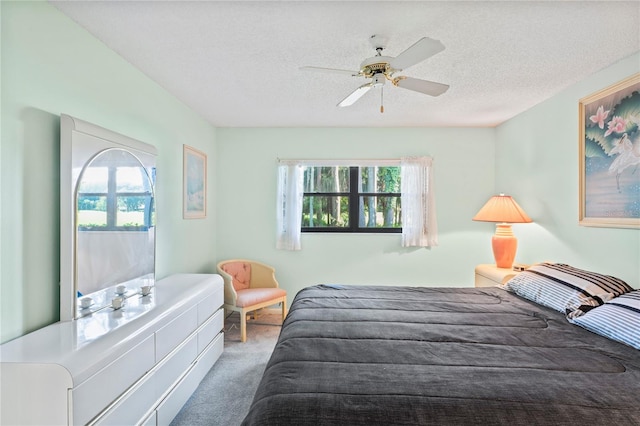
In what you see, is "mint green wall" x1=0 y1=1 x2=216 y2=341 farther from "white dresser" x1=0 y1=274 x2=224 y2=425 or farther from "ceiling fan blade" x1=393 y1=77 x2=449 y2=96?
"ceiling fan blade" x1=393 y1=77 x2=449 y2=96

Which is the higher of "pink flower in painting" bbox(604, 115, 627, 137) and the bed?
"pink flower in painting" bbox(604, 115, 627, 137)

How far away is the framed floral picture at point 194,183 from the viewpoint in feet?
10.8

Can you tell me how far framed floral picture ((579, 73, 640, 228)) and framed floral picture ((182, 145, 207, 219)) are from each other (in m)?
3.60

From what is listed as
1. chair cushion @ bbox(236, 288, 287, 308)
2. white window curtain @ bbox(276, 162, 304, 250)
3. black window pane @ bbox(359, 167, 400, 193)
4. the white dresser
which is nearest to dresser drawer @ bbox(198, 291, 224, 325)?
the white dresser

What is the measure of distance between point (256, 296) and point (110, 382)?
2.07 metres

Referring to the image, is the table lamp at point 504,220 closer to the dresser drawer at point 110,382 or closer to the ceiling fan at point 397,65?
the ceiling fan at point 397,65

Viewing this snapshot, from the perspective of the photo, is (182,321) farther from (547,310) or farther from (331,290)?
(547,310)

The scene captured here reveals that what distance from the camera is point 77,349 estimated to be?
55.2 inches

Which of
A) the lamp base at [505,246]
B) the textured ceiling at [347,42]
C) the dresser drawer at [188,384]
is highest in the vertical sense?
the textured ceiling at [347,42]

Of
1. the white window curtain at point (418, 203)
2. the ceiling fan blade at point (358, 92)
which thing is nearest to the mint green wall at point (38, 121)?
the ceiling fan blade at point (358, 92)

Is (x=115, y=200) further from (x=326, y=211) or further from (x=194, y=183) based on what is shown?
(x=326, y=211)

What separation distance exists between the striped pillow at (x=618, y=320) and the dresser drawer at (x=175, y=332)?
8.03ft

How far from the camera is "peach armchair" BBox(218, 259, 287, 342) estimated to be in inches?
134

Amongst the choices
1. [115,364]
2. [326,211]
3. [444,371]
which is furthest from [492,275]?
[115,364]
